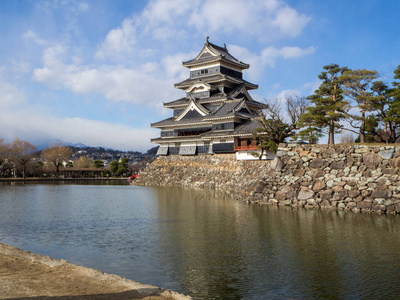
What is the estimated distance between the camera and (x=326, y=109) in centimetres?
2725

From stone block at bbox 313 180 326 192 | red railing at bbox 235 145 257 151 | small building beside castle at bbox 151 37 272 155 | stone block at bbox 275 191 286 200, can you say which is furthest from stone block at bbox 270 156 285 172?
small building beside castle at bbox 151 37 272 155

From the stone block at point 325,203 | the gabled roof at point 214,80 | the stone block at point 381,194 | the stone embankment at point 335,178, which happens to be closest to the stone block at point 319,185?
the stone embankment at point 335,178

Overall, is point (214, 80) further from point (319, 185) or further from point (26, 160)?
point (26, 160)

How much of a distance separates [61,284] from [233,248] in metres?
5.86

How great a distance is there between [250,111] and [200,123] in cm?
642

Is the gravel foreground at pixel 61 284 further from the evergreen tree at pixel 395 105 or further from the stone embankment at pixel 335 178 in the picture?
the evergreen tree at pixel 395 105

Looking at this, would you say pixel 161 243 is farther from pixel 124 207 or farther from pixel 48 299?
pixel 124 207

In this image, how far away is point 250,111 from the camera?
141ft

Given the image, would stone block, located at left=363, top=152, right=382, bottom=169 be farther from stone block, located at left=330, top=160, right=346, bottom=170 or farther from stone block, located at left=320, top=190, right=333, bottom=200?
stone block, located at left=320, top=190, right=333, bottom=200

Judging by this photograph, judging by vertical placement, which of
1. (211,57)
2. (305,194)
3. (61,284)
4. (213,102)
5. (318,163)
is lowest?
(61,284)

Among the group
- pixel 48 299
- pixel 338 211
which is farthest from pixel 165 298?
pixel 338 211

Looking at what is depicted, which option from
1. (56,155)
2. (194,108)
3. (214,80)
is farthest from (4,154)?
(214,80)

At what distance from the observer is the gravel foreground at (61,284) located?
612 centimetres

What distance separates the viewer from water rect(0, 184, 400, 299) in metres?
7.93
